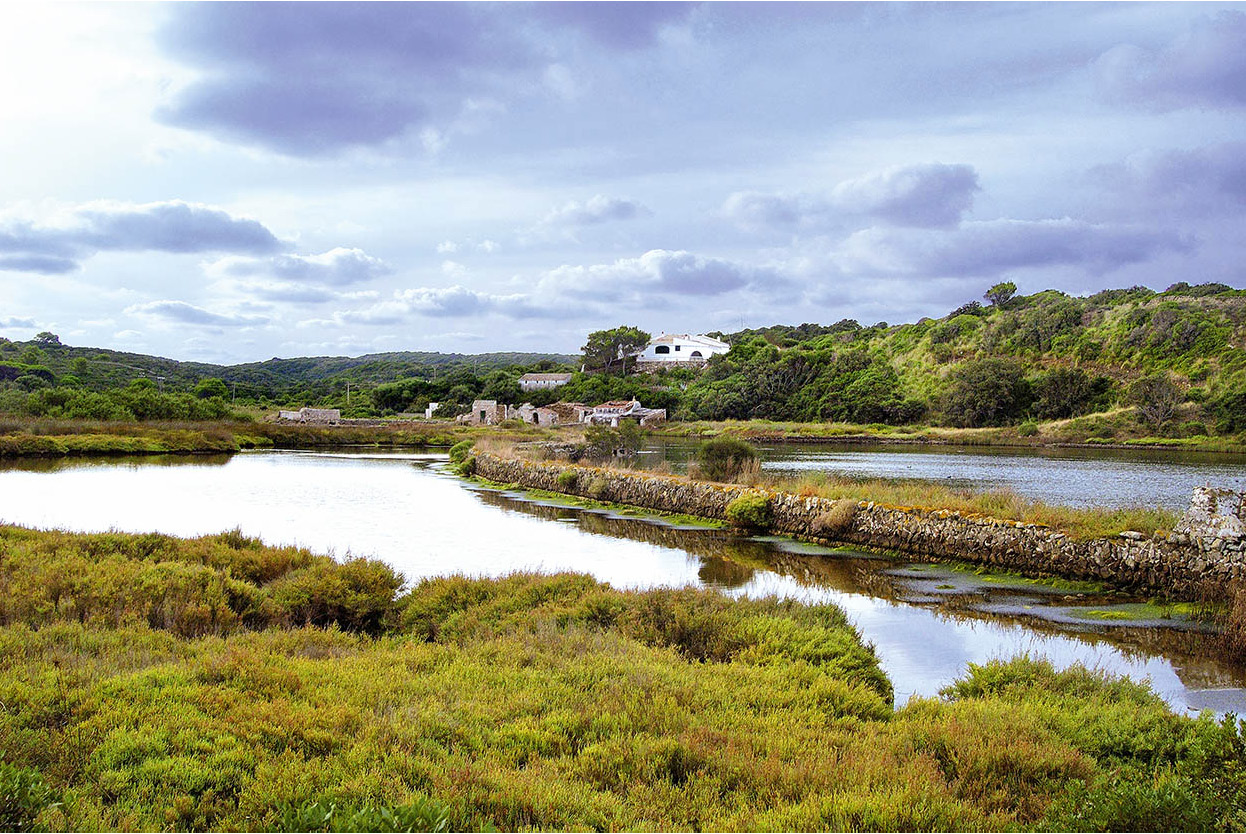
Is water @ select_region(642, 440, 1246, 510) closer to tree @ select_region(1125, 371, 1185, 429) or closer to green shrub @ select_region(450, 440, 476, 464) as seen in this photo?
green shrub @ select_region(450, 440, 476, 464)

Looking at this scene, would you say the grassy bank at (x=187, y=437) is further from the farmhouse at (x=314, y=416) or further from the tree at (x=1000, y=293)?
the tree at (x=1000, y=293)

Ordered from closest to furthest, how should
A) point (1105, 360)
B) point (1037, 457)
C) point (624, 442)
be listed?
point (624, 442) → point (1037, 457) → point (1105, 360)

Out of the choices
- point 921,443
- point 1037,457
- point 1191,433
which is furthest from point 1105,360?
point 1037,457

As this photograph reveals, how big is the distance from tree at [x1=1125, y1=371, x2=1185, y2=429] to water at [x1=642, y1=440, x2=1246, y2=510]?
A: 1363cm

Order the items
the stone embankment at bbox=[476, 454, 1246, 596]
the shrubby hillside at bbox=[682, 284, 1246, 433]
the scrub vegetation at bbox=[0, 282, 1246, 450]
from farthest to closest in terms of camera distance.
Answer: the shrubby hillside at bbox=[682, 284, 1246, 433], the scrub vegetation at bbox=[0, 282, 1246, 450], the stone embankment at bbox=[476, 454, 1246, 596]

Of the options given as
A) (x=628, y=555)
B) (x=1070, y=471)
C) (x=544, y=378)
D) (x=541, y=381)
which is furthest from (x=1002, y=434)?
(x=544, y=378)

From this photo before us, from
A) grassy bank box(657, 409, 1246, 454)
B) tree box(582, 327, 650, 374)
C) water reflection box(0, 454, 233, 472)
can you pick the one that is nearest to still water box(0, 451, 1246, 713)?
water reflection box(0, 454, 233, 472)

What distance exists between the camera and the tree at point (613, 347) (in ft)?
448

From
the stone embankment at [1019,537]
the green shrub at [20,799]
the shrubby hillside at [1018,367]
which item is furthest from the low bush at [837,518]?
the shrubby hillside at [1018,367]

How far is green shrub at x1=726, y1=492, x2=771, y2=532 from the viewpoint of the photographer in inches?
810

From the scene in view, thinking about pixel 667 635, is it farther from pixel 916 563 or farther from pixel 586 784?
pixel 916 563

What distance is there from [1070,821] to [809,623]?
4928mm

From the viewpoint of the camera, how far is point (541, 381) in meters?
121

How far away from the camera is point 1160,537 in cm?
1319
